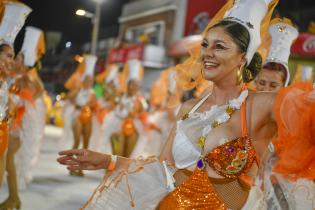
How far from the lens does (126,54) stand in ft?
81.7

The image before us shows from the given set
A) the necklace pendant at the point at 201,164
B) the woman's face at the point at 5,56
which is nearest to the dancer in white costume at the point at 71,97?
the woman's face at the point at 5,56

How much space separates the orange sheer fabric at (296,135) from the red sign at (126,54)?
21530 mm

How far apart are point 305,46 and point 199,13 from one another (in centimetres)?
875

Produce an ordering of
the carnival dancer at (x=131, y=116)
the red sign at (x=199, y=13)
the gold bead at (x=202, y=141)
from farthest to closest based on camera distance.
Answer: the red sign at (x=199, y=13) < the carnival dancer at (x=131, y=116) < the gold bead at (x=202, y=141)

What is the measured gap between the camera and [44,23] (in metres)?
4.71

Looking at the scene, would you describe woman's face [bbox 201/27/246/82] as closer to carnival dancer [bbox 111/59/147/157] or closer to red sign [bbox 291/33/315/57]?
carnival dancer [bbox 111/59/147/157]

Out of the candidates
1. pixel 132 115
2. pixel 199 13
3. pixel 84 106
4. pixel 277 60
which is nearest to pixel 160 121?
pixel 132 115

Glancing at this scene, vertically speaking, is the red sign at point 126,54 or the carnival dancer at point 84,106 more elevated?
the red sign at point 126,54

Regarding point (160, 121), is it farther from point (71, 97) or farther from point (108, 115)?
point (71, 97)

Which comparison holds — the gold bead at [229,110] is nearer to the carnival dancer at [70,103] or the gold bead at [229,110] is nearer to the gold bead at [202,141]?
the gold bead at [202,141]

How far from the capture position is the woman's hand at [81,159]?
2.05 metres

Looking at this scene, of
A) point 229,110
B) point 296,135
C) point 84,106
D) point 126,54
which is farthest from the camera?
point 126,54

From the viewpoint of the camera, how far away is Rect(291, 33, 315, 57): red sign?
13.4 m

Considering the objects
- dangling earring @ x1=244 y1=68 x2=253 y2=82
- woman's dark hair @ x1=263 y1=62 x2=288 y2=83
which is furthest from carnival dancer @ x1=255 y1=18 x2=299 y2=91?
dangling earring @ x1=244 y1=68 x2=253 y2=82
